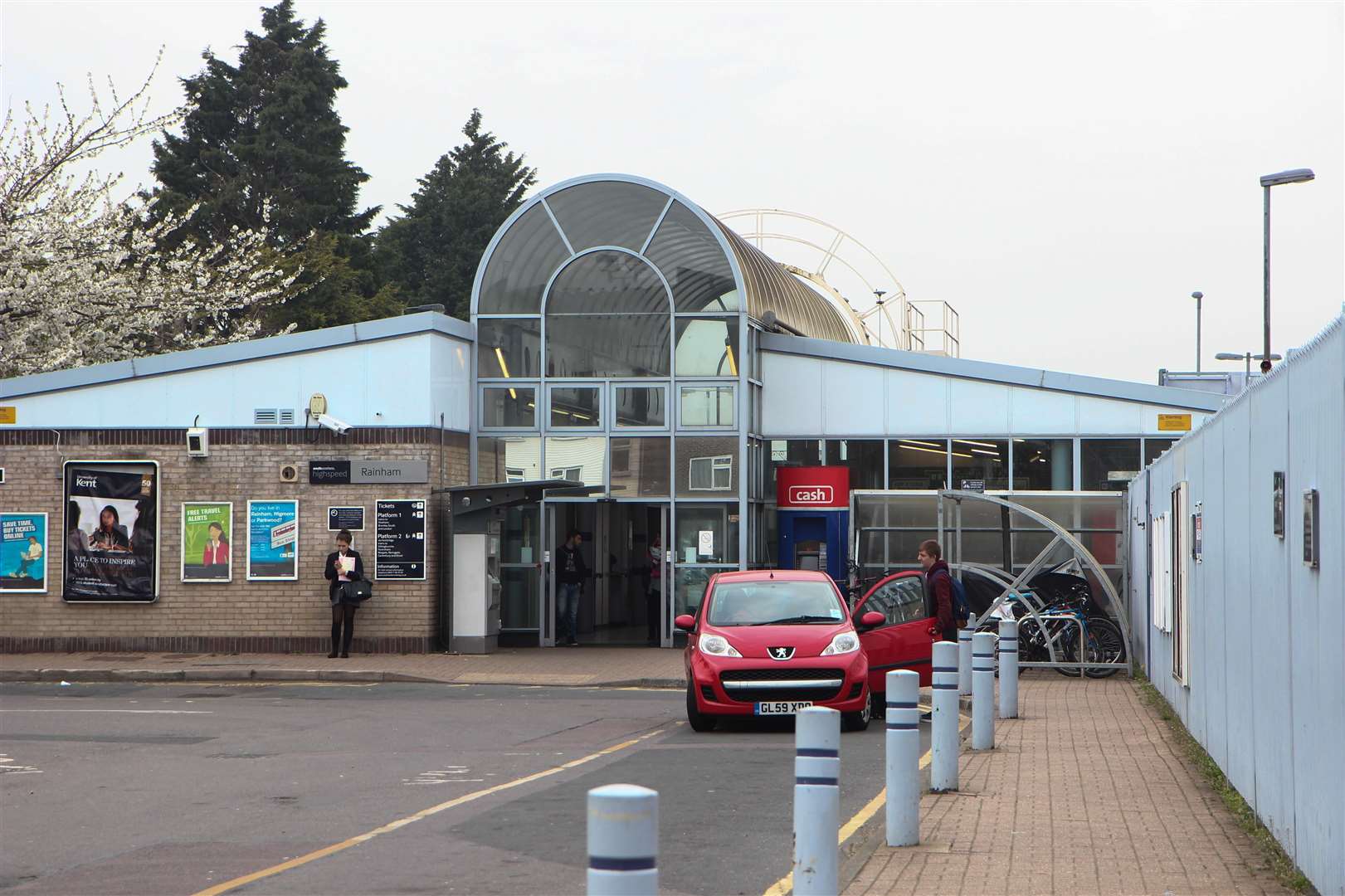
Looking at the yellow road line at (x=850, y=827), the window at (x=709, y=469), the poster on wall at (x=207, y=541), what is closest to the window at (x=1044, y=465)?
the window at (x=709, y=469)

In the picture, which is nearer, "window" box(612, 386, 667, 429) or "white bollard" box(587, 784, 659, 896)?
"white bollard" box(587, 784, 659, 896)

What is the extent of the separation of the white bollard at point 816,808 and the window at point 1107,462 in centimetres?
2060

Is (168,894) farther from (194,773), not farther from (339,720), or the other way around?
(339,720)

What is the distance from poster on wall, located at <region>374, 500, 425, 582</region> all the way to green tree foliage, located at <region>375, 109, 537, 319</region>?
125 ft

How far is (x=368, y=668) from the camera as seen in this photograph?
2198 cm

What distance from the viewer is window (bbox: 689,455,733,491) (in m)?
25.7

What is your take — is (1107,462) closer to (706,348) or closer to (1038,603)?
(1038,603)

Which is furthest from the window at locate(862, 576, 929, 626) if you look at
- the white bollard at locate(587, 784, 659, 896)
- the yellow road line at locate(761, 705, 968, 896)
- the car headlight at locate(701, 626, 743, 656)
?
the white bollard at locate(587, 784, 659, 896)

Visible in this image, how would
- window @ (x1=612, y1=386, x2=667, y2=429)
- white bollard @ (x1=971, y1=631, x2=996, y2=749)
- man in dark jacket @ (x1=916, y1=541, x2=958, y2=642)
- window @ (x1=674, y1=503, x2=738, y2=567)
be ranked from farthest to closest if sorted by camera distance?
window @ (x1=612, y1=386, x2=667, y2=429), window @ (x1=674, y1=503, x2=738, y2=567), man in dark jacket @ (x1=916, y1=541, x2=958, y2=642), white bollard @ (x1=971, y1=631, x2=996, y2=749)

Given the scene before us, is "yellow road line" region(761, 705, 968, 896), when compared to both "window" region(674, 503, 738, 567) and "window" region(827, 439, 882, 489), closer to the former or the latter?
"window" region(674, 503, 738, 567)

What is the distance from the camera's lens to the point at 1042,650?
21453 millimetres

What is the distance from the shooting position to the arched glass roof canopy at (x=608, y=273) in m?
25.8

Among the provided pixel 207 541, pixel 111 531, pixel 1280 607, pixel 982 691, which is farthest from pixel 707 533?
pixel 1280 607

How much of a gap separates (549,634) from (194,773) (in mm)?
14023
